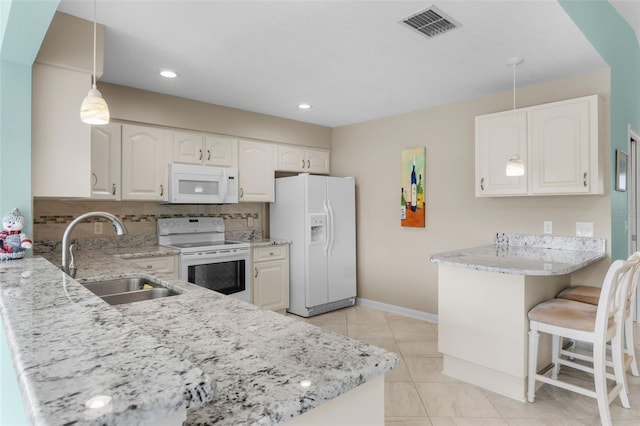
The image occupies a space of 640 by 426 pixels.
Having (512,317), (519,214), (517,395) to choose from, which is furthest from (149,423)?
(519,214)

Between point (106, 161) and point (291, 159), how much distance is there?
208cm

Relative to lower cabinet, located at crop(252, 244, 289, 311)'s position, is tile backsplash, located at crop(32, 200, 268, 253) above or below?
above

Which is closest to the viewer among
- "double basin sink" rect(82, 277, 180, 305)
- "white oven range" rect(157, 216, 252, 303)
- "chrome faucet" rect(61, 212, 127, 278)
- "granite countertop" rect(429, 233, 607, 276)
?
"double basin sink" rect(82, 277, 180, 305)

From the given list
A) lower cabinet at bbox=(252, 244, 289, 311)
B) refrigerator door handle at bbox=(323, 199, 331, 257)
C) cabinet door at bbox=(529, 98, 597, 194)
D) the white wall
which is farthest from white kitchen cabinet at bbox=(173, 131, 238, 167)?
cabinet door at bbox=(529, 98, 597, 194)

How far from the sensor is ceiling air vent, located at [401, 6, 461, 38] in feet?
7.08

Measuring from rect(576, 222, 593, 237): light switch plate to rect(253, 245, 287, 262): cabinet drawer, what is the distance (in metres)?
2.86

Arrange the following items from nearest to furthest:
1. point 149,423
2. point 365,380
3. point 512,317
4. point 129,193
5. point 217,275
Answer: point 149,423 < point 365,380 < point 512,317 < point 129,193 < point 217,275

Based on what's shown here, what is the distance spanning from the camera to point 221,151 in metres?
4.07

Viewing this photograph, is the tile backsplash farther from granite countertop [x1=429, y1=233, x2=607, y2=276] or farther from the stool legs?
the stool legs

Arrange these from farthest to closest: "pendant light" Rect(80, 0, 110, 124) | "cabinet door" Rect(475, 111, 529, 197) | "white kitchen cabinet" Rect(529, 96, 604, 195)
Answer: "cabinet door" Rect(475, 111, 529, 197), "white kitchen cabinet" Rect(529, 96, 604, 195), "pendant light" Rect(80, 0, 110, 124)

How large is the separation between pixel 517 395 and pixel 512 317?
52 cm

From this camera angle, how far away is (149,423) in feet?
1.63

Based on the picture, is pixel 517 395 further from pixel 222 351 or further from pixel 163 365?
pixel 163 365

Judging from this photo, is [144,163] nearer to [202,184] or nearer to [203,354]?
[202,184]
